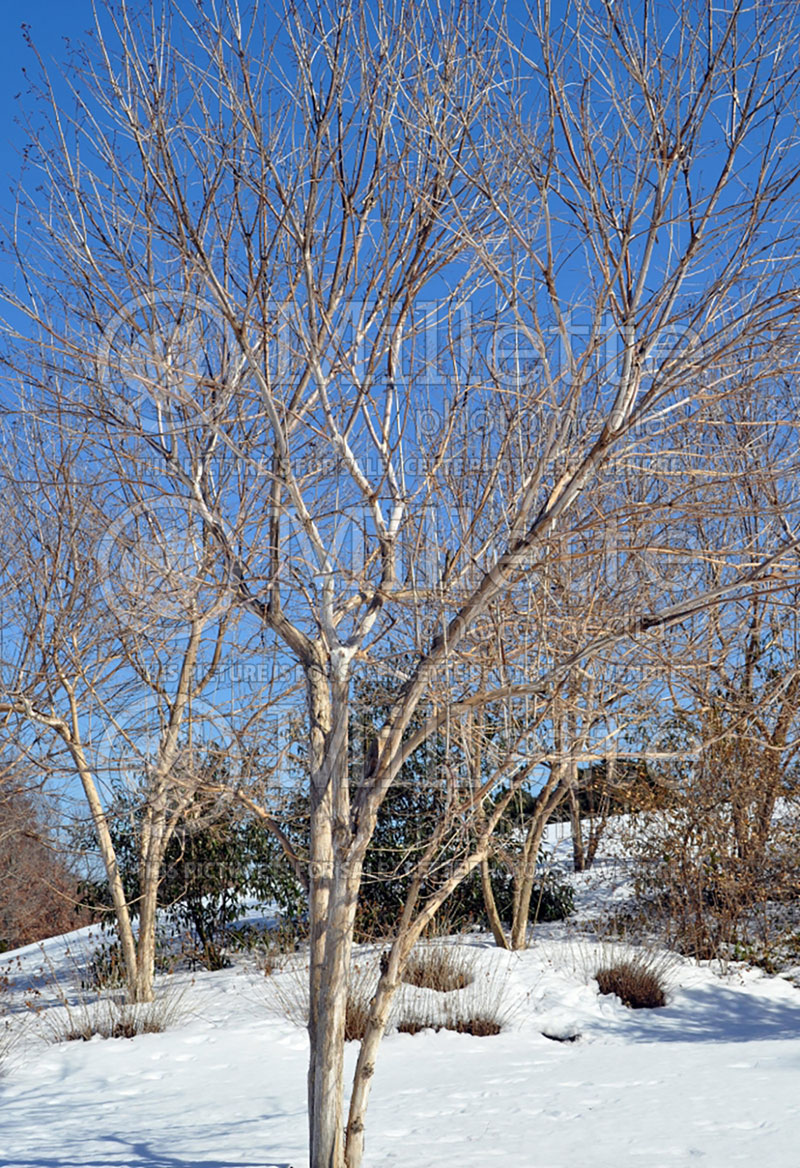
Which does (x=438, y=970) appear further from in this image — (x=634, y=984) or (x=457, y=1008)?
(x=634, y=984)

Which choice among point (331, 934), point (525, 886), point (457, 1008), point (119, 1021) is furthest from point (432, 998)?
point (331, 934)

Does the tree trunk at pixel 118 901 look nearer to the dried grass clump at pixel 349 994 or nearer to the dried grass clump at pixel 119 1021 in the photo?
the dried grass clump at pixel 119 1021

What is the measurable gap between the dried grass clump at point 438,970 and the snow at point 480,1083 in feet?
0.66

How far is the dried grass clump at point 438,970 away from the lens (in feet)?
27.8

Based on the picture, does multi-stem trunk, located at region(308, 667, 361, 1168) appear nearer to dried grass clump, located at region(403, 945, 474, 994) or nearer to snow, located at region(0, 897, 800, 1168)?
snow, located at region(0, 897, 800, 1168)

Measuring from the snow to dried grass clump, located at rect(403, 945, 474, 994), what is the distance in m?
0.20

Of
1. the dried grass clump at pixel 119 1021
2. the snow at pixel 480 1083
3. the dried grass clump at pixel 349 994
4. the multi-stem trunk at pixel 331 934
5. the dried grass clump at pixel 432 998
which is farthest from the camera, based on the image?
the dried grass clump at pixel 119 1021

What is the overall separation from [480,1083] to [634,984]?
300cm

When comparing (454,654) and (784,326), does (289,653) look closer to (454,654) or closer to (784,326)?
(454,654)

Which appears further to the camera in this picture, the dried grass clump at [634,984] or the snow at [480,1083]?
the dried grass clump at [634,984]

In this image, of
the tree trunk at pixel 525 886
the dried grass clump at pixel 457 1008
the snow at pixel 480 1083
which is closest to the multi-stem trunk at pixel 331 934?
the snow at pixel 480 1083

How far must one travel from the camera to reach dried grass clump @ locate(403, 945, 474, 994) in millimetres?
8461

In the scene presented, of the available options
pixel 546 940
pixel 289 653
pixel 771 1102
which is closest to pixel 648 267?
pixel 289 653

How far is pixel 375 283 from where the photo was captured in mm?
4504
